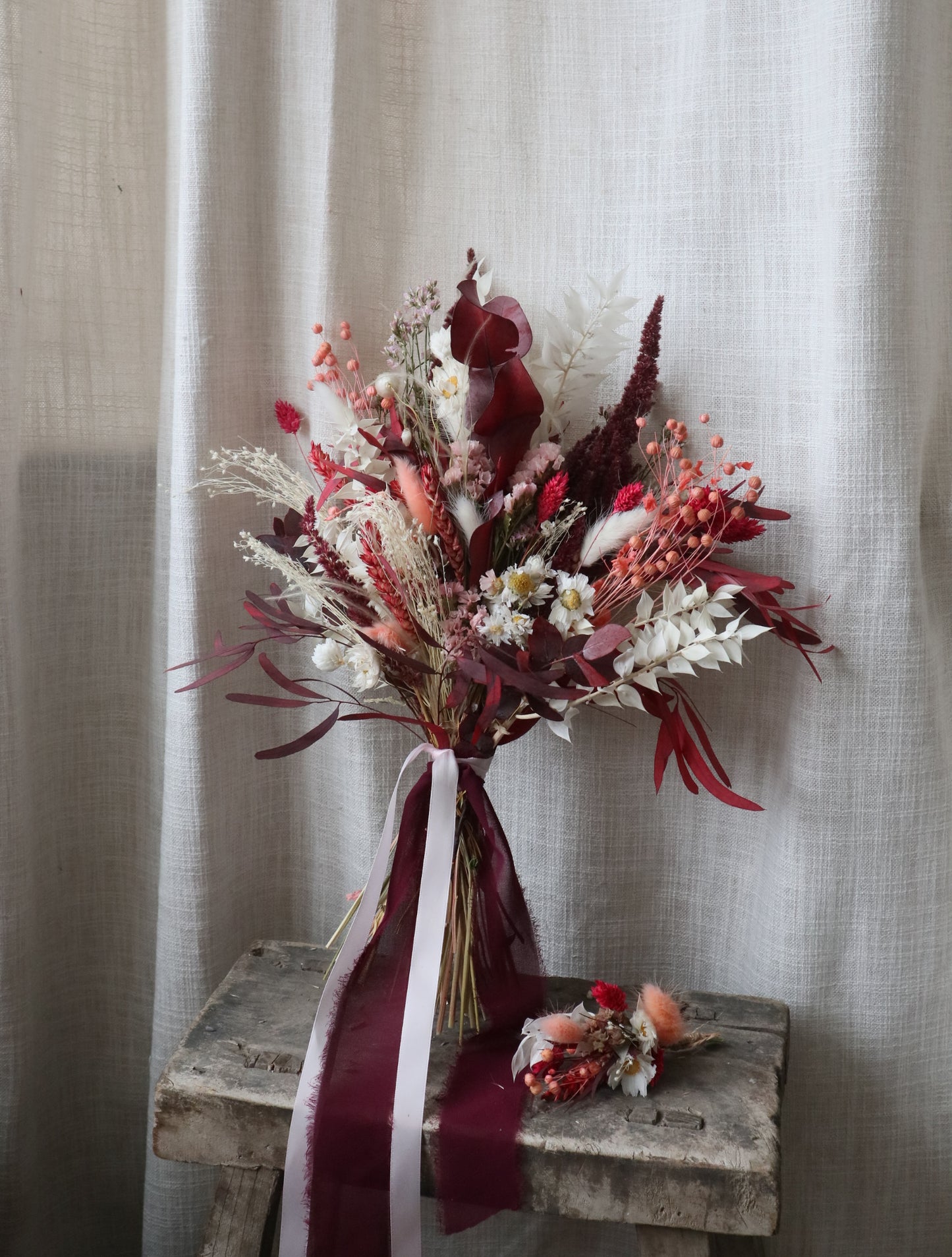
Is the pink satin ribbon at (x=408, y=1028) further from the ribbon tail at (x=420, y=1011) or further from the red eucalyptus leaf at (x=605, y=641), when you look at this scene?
the red eucalyptus leaf at (x=605, y=641)

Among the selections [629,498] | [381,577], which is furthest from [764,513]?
[381,577]

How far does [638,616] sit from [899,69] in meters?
0.57

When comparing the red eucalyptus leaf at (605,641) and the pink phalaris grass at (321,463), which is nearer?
the red eucalyptus leaf at (605,641)

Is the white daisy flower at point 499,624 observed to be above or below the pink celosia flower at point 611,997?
above

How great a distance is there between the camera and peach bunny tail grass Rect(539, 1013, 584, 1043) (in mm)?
954

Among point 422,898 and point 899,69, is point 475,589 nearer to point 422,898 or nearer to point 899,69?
point 422,898

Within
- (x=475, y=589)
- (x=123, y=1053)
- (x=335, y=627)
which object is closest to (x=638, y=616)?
(x=475, y=589)

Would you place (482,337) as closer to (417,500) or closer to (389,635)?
(417,500)

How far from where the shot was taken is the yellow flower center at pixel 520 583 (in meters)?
0.92

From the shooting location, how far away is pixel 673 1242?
92cm

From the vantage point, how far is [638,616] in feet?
3.19

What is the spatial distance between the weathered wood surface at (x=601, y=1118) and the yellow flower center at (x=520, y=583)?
457mm

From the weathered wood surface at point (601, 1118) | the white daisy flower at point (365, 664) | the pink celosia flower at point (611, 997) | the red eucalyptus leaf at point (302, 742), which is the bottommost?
the weathered wood surface at point (601, 1118)

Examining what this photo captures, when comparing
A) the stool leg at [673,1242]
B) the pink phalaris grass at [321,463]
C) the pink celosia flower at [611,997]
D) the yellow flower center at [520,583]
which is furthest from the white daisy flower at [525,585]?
the stool leg at [673,1242]
